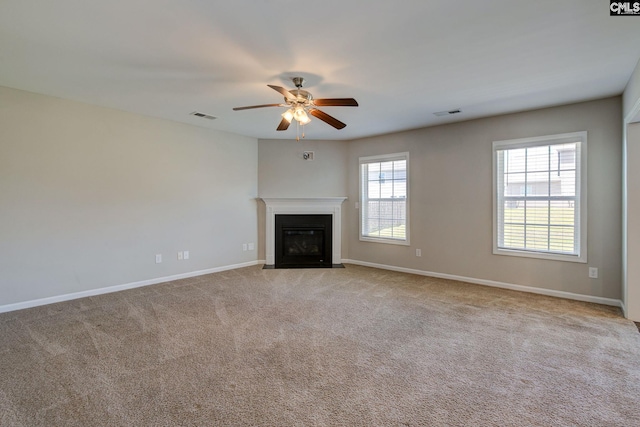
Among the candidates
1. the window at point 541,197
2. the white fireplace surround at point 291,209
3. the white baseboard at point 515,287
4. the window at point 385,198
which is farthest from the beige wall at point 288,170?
the window at point 541,197

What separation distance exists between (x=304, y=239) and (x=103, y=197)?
333 cm

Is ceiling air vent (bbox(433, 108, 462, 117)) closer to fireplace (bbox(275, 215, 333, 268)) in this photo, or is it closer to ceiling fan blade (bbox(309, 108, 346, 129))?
ceiling fan blade (bbox(309, 108, 346, 129))

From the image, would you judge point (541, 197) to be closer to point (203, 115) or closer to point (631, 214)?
point (631, 214)

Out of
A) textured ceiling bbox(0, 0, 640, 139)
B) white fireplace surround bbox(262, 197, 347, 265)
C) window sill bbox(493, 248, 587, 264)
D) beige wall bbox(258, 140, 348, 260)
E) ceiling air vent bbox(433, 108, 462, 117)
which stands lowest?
window sill bbox(493, 248, 587, 264)

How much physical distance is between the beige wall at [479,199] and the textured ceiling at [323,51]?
362 millimetres

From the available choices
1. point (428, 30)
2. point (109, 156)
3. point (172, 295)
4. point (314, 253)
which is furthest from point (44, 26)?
point (314, 253)

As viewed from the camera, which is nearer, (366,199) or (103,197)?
(103,197)

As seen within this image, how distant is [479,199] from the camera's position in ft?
15.2

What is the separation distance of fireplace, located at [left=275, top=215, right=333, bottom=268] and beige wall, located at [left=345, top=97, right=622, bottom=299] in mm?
538

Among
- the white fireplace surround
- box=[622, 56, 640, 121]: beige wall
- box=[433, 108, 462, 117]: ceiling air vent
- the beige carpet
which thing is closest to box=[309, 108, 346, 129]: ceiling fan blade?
box=[433, 108, 462, 117]: ceiling air vent

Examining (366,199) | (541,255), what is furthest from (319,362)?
(366,199)

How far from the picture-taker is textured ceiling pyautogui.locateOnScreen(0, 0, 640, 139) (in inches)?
81.1

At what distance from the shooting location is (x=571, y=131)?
3.90m

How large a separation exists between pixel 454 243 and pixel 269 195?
3474 mm
